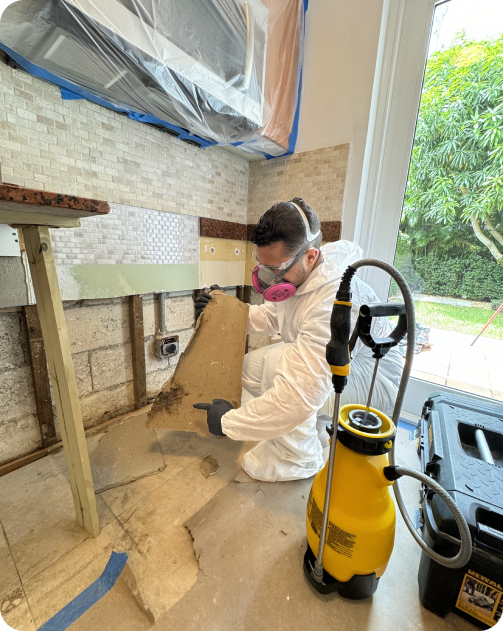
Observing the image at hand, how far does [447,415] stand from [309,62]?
207cm

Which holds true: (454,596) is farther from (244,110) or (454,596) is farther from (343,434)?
(244,110)

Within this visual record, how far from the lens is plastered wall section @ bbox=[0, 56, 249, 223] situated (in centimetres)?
110

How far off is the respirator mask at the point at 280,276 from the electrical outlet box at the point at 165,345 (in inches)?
35.4

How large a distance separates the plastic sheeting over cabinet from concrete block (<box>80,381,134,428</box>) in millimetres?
1472

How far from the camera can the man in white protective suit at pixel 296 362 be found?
3.20 feet

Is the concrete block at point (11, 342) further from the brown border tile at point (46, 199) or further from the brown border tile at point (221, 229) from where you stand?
the brown border tile at point (221, 229)

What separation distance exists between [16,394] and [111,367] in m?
0.43

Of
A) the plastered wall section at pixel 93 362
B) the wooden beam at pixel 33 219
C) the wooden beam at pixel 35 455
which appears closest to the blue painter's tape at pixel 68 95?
the wooden beam at pixel 33 219

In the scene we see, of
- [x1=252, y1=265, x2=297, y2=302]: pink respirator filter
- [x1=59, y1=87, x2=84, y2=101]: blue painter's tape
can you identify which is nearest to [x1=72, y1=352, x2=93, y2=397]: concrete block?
[x1=252, y1=265, x2=297, y2=302]: pink respirator filter

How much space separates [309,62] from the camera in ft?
5.57

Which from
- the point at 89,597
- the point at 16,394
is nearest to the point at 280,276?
the point at 89,597

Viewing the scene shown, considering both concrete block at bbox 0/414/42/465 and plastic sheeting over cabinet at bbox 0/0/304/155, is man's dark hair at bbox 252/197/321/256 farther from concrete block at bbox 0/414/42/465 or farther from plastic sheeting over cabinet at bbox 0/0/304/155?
concrete block at bbox 0/414/42/465

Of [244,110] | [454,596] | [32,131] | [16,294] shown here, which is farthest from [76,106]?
[454,596]

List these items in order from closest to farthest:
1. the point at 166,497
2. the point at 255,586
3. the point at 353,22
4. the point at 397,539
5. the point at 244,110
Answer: the point at 255,586
the point at 397,539
the point at 166,497
the point at 244,110
the point at 353,22
